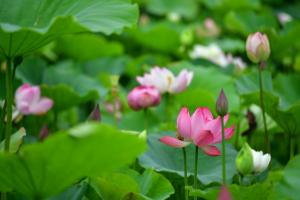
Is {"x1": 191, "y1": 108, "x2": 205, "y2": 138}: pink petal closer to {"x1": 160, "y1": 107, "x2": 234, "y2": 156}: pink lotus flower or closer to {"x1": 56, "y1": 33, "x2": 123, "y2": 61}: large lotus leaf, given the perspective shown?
{"x1": 160, "y1": 107, "x2": 234, "y2": 156}: pink lotus flower

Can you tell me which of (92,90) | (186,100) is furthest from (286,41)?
(92,90)

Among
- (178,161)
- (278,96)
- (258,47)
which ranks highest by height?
(258,47)

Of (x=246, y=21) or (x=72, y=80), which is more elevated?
(x=246, y=21)

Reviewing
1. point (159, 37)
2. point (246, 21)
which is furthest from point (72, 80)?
point (246, 21)

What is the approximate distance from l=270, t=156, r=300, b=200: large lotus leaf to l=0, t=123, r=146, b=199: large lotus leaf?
0.88 ft

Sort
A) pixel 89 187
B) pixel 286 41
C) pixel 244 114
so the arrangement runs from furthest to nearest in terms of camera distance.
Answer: pixel 286 41, pixel 244 114, pixel 89 187

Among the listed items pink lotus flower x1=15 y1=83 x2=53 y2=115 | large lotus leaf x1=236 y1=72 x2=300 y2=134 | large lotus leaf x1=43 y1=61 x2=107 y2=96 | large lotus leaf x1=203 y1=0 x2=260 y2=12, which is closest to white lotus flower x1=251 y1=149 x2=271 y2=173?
large lotus leaf x1=236 y1=72 x2=300 y2=134

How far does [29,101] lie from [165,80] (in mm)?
353

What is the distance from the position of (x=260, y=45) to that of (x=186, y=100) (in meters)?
0.55

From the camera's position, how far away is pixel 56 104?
1.94 metres

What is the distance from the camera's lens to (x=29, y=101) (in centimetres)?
168

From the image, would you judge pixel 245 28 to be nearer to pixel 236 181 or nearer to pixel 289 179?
pixel 236 181

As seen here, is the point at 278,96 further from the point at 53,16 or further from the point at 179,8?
the point at 179,8

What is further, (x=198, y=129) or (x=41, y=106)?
(x=41, y=106)
